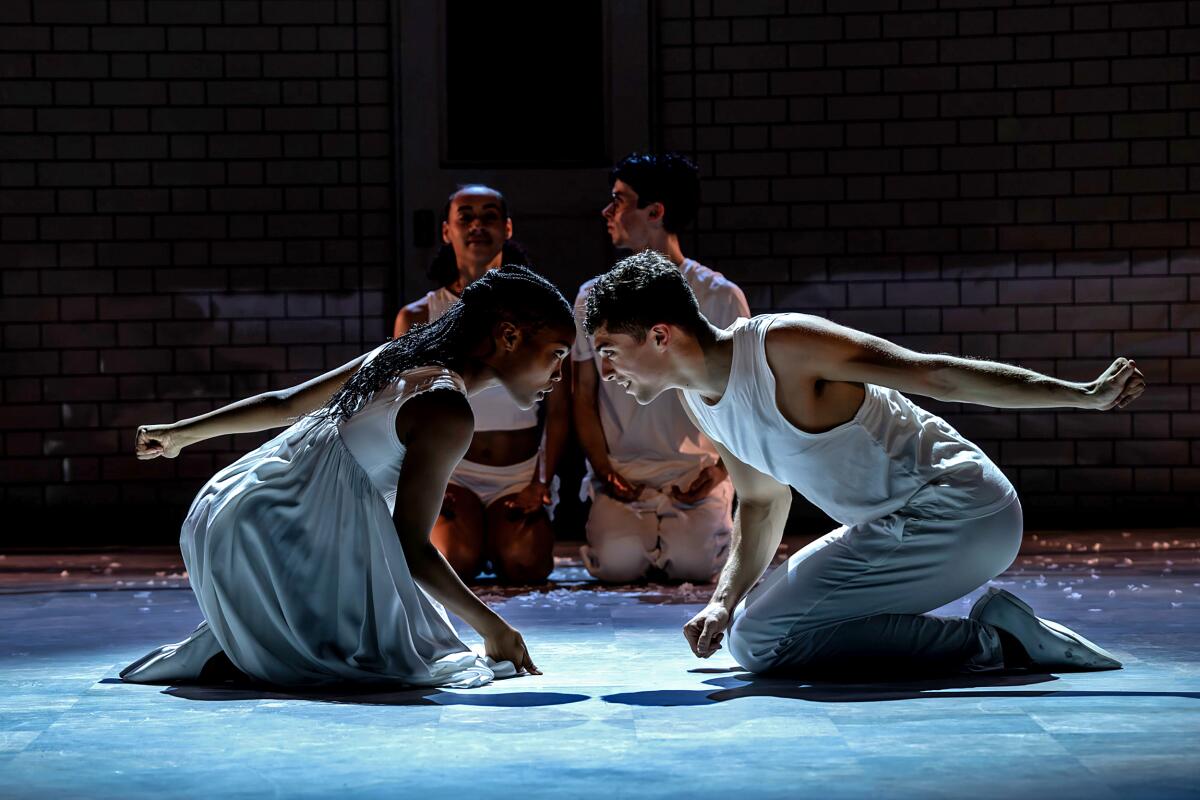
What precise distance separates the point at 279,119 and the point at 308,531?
4103 millimetres

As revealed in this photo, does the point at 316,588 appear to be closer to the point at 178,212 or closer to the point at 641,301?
the point at 641,301

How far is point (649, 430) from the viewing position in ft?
17.4

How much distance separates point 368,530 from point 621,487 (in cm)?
226

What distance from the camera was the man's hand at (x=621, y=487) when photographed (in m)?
5.27

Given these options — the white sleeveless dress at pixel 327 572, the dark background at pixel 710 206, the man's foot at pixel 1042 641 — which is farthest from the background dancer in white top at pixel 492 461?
the man's foot at pixel 1042 641

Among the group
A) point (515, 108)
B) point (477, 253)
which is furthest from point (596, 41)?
point (477, 253)

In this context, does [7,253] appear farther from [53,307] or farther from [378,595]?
[378,595]

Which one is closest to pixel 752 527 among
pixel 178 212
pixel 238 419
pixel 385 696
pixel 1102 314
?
pixel 385 696

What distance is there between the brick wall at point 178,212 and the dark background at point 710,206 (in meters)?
0.01

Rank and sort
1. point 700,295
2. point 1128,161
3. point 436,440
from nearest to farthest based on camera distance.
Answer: point 436,440, point 700,295, point 1128,161

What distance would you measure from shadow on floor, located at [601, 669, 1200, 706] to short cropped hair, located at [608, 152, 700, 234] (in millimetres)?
2514

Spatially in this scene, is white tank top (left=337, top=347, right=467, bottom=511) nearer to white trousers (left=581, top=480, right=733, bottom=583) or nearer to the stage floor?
the stage floor

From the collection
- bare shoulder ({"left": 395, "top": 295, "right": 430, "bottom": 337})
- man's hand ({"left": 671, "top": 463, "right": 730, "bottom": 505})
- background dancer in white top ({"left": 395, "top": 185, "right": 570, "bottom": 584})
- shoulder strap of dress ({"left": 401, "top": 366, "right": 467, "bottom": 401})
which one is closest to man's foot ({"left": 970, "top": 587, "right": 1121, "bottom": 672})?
shoulder strap of dress ({"left": 401, "top": 366, "right": 467, "bottom": 401})

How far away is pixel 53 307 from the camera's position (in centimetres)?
685
